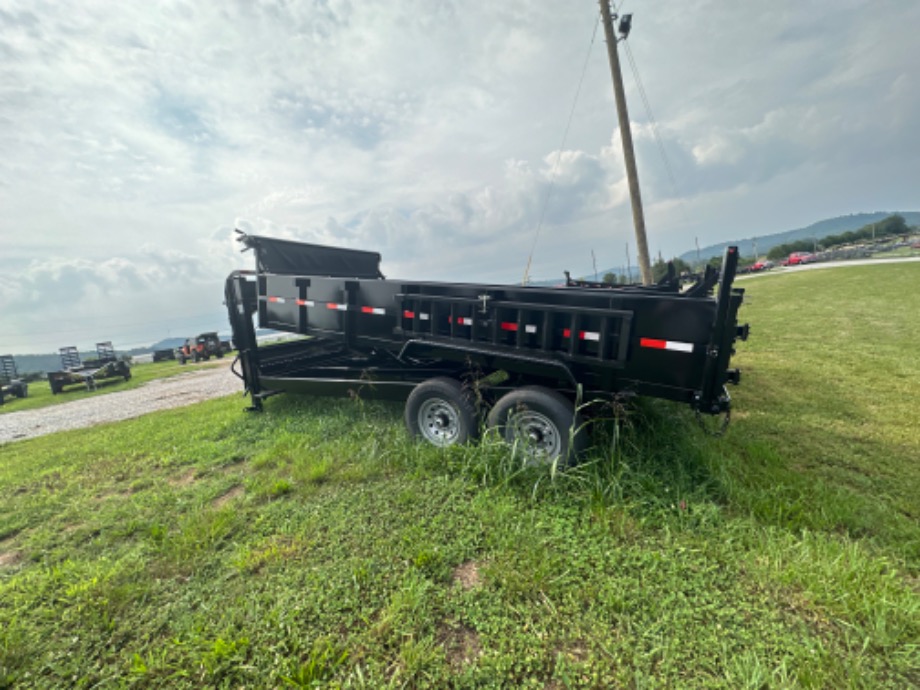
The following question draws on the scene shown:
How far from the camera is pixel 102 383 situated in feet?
58.2

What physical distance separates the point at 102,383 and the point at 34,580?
20630 millimetres

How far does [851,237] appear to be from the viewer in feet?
168

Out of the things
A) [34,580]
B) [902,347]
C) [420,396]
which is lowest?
[902,347]

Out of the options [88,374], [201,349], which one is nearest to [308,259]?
[88,374]

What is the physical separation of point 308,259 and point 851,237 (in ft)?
239

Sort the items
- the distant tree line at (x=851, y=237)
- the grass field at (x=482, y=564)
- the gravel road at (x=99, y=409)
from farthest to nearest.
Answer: the distant tree line at (x=851, y=237), the gravel road at (x=99, y=409), the grass field at (x=482, y=564)

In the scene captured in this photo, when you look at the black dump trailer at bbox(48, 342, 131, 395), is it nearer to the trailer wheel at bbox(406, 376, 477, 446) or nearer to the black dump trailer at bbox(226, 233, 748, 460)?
the black dump trailer at bbox(226, 233, 748, 460)

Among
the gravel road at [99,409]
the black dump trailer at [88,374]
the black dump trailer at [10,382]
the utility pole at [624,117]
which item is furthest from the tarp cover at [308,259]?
the black dump trailer at [10,382]

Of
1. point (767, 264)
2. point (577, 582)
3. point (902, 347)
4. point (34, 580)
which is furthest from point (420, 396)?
point (767, 264)

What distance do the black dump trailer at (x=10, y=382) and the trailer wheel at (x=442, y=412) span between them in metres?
22.3

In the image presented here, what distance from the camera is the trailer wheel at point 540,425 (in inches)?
125

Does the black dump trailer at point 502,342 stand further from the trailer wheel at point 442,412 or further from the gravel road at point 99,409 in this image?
the gravel road at point 99,409

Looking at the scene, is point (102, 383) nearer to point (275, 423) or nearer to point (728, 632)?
point (275, 423)

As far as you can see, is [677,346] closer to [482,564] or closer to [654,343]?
[654,343]
